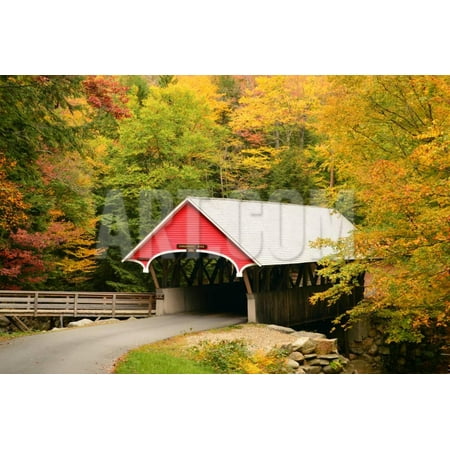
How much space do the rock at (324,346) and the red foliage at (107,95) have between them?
6232mm

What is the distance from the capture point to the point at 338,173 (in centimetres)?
1480

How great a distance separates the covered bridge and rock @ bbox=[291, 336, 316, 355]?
2.86 metres

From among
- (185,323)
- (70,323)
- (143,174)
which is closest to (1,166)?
(143,174)

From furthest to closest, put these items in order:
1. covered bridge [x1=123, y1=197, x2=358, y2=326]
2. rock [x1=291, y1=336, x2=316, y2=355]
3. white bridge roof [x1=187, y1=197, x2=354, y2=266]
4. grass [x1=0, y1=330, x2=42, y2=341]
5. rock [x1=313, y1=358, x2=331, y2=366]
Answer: covered bridge [x1=123, y1=197, x2=358, y2=326]
white bridge roof [x1=187, y1=197, x2=354, y2=266]
grass [x1=0, y1=330, x2=42, y2=341]
rock [x1=313, y1=358, x2=331, y2=366]
rock [x1=291, y1=336, x2=316, y2=355]

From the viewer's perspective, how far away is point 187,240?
17.0m

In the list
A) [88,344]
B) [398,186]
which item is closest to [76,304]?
[88,344]

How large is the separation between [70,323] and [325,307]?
7.15 metres

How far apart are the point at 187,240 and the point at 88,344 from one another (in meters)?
4.65

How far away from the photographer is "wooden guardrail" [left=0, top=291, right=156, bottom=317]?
1495 cm

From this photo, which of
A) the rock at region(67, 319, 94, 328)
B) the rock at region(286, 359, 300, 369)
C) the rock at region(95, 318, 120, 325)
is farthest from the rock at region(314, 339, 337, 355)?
the rock at region(67, 319, 94, 328)

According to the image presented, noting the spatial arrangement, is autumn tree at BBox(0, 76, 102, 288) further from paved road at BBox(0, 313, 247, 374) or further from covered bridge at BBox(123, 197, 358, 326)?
covered bridge at BBox(123, 197, 358, 326)

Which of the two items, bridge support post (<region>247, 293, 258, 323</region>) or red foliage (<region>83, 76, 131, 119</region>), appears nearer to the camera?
red foliage (<region>83, 76, 131, 119</region>)

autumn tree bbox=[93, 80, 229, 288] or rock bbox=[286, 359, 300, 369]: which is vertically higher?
autumn tree bbox=[93, 80, 229, 288]

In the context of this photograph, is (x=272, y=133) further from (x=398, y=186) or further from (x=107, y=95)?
(x=107, y=95)
